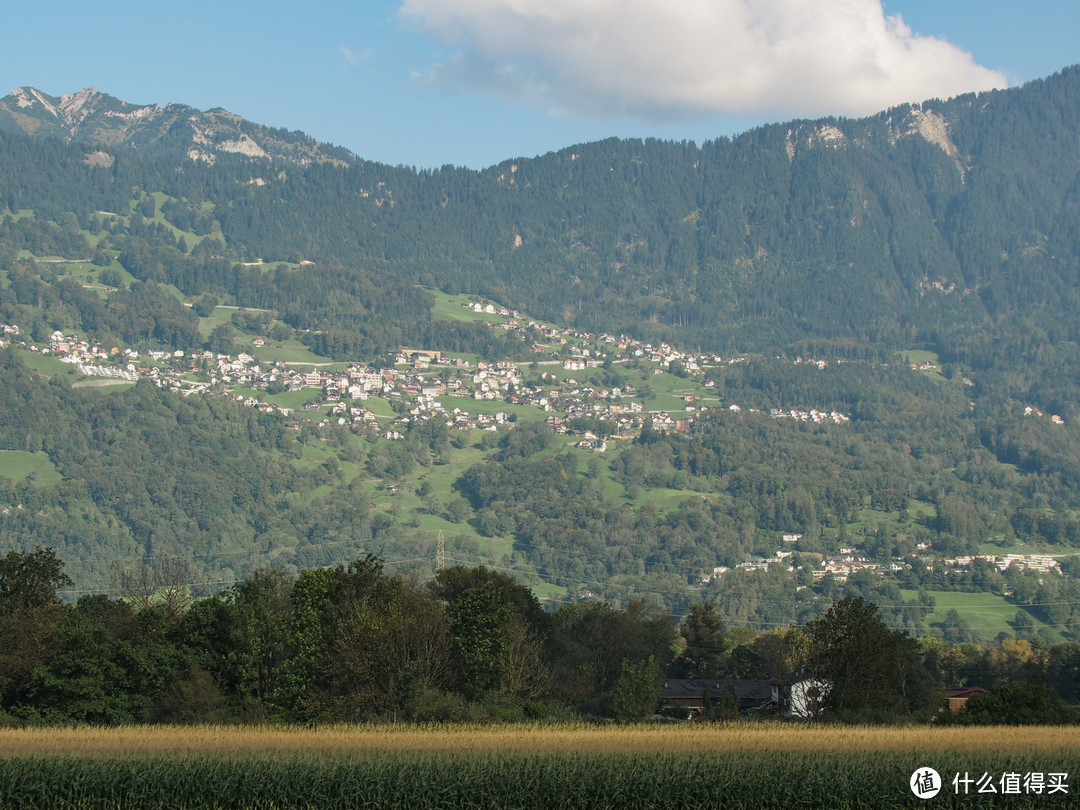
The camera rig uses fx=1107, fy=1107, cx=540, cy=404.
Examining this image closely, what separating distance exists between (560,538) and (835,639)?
451 feet

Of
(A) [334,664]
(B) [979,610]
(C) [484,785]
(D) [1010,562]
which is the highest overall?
(D) [1010,562]

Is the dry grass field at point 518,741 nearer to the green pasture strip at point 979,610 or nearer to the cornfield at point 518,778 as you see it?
the cornfield at point 518,778

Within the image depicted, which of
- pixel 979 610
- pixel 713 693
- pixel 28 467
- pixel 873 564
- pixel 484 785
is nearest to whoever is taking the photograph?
pixel 484 785

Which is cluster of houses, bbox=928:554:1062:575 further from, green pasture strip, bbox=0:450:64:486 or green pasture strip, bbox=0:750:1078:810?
green pasture strip, bbox=0:750:1078:810

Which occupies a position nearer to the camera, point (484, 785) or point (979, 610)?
point (484, 785)

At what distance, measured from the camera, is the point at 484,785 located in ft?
75.5

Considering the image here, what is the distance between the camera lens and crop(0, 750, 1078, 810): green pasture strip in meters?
22.8

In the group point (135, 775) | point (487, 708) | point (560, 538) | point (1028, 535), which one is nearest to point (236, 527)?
point (560, 538)

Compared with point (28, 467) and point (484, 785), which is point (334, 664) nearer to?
point (484, 785)

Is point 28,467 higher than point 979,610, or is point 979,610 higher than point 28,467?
point 28,467

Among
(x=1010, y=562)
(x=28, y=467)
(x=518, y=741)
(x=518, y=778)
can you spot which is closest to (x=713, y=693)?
(x=518, y=741)

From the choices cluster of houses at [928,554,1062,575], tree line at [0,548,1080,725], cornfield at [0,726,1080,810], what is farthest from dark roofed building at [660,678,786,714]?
cluster of houses at [928,554,1062,575]

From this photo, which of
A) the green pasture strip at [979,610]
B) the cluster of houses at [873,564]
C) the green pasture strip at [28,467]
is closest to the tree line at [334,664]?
the green pasture strip at [979,610]

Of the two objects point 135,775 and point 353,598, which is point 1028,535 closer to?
point 353,598
